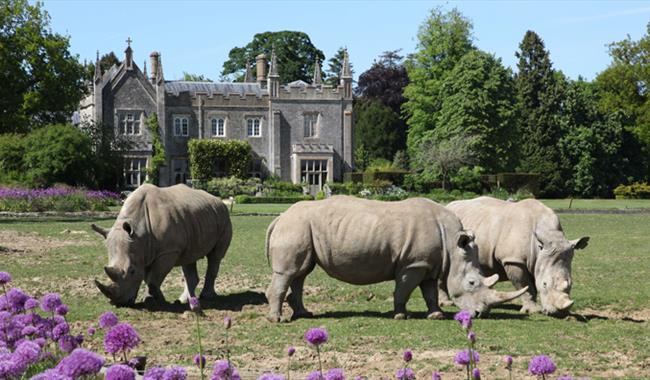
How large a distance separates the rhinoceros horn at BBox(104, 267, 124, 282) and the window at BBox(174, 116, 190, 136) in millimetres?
58541

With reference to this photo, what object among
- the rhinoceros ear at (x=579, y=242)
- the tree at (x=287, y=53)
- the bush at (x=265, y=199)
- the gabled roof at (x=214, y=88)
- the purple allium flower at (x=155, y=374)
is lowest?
the bush at (x=265, y=199)

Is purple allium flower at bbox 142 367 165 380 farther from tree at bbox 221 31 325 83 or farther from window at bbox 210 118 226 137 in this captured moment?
tree at bbox 221 31 325 83

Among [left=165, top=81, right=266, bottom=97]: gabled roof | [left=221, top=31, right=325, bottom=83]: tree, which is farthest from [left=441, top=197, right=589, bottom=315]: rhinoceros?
[left=221, top=31, right=325, bottom=83]: tree

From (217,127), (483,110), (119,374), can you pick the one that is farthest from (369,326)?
(217,127)

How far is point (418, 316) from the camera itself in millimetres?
12648

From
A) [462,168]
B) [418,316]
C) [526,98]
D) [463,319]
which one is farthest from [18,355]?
[526,98]

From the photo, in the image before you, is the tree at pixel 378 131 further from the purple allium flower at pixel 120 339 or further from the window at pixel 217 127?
the purple allium flower at pixel 120 339

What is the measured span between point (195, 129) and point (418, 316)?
60.0 m

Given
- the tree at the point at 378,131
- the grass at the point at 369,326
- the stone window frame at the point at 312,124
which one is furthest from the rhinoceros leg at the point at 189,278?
the tree at the point at 378,131

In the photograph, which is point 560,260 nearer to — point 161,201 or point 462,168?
point 161,201

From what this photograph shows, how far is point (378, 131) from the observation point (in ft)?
291

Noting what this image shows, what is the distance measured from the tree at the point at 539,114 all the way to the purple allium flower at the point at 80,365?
68130mm

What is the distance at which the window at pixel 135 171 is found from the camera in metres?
67.8

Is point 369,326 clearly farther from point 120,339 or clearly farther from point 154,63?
point 154,63
